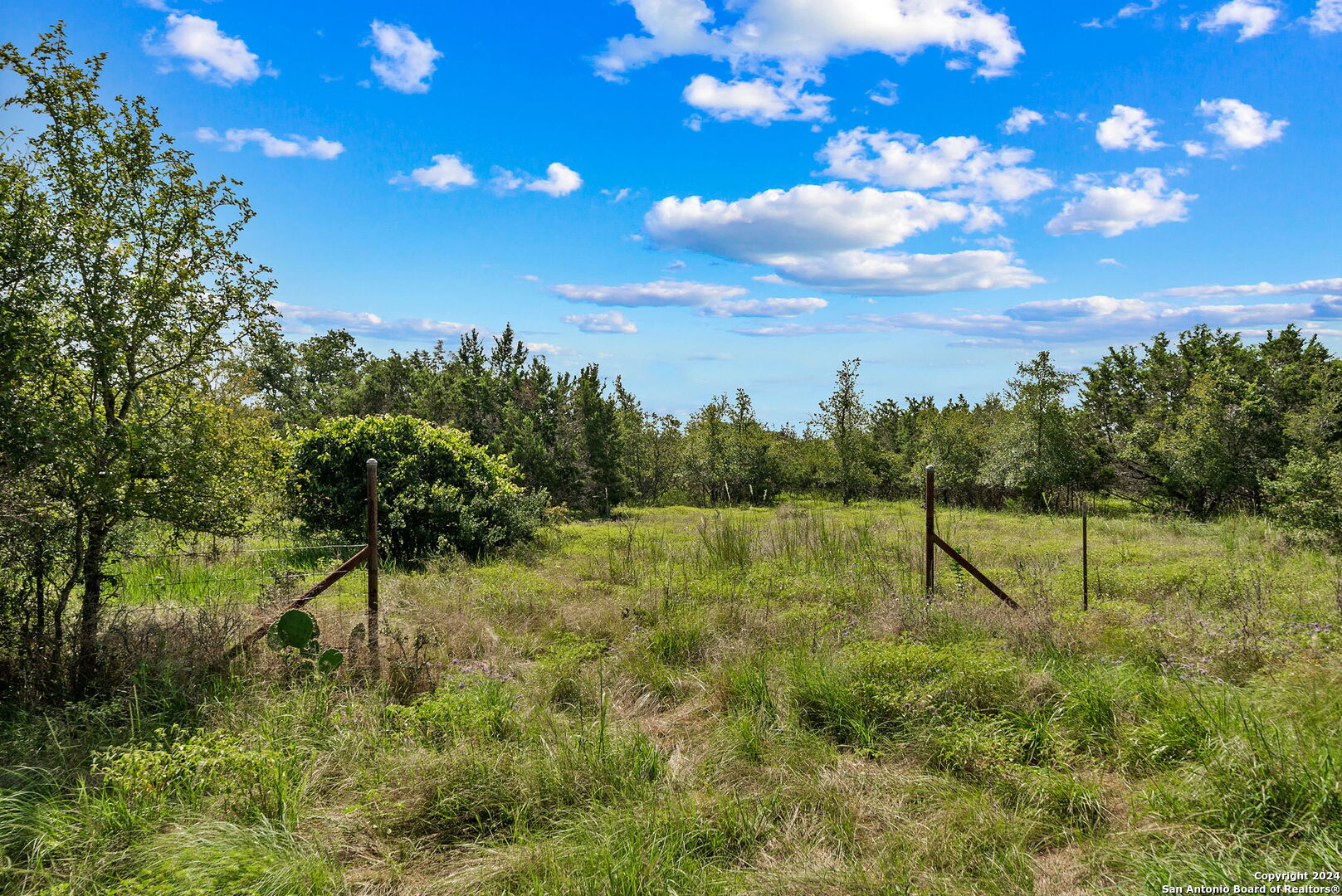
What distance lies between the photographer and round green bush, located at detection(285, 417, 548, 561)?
9.99 metres

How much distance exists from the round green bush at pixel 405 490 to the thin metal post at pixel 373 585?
14.5 ft

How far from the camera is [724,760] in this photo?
392cm

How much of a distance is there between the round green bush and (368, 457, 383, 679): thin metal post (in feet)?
14.5

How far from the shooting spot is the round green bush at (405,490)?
393 inches

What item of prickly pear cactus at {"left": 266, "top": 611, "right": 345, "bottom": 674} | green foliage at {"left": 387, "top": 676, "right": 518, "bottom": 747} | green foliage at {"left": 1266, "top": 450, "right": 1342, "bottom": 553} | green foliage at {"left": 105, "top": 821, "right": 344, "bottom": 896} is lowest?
green foliage at {"left": 105, "top": 821, "right": 344, "bottom": 896}

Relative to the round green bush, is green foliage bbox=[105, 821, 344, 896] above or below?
below

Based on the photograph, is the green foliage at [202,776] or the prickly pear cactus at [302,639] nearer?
the green foliage at [202,776]

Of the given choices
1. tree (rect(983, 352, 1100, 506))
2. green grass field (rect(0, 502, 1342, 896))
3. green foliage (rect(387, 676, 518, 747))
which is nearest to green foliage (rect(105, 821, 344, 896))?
green grass field (rect(0, 502, 1342, 896))

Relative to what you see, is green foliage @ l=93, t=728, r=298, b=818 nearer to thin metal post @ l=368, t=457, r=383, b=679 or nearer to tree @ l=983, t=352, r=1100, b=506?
thin metal post @ l=368, t=457, r=383, b=679

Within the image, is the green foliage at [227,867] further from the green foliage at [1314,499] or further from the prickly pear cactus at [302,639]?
the green foliage at [1314,499]

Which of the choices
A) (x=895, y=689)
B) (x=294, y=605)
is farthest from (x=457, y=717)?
(x=895, y=689)

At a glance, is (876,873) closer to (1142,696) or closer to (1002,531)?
(1142,696)

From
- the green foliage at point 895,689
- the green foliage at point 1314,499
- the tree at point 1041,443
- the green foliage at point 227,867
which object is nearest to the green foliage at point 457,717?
the green foliage at point 227,867

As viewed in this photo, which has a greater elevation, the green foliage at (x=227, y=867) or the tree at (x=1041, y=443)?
the tree at (x=1041, y=443)
